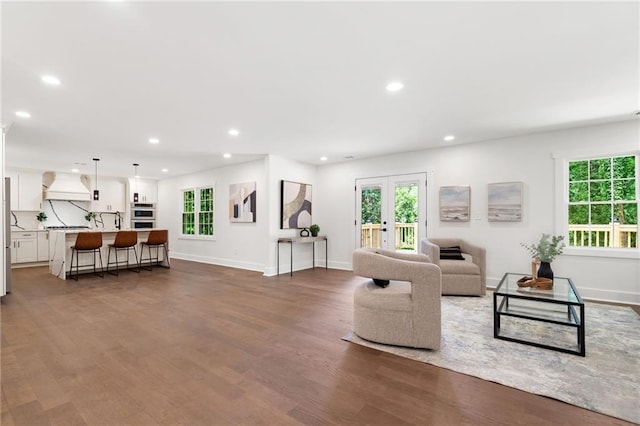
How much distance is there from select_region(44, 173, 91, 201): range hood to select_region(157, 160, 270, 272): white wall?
79.6 inches

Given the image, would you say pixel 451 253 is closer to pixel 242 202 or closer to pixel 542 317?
pixel 542 317

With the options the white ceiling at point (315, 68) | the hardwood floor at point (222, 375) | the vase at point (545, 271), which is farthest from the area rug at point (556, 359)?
the white ceiling at point (315, 68)

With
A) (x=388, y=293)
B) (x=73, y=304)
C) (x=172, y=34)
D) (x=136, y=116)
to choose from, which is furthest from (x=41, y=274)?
(x=388, y=293)

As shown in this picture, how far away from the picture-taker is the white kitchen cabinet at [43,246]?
7466 mm

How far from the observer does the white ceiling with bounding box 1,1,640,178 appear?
2.01 metres

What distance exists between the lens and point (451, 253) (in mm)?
4883

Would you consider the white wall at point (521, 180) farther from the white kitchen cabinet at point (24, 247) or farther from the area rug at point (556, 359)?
the white kitchen cabinet at point (24, 247)

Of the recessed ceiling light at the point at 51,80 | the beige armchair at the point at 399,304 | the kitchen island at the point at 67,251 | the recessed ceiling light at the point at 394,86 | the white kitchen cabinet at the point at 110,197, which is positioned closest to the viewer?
the beige armchair at the point at 399,304

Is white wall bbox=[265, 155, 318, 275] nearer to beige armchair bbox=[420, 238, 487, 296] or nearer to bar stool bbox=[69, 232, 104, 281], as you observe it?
beige armchair bbox=[420, 238, 487, 296]

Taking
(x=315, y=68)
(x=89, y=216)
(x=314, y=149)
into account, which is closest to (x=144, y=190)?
(x=89, y=216)

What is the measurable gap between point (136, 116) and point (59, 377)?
3099 millimetres

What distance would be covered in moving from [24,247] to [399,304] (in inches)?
357

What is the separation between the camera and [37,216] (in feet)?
25.8

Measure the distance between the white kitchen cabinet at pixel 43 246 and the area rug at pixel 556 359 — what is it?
27.9 feet
